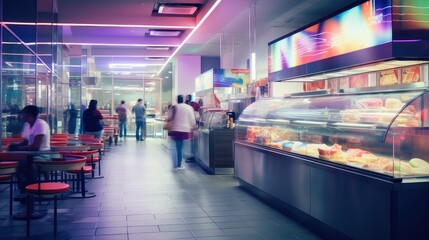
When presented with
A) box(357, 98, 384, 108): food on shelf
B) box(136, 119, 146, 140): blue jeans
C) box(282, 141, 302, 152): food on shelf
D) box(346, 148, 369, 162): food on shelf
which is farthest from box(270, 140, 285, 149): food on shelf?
box(136, 119, 146, 140): blue jeans

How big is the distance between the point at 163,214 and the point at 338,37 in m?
3.45

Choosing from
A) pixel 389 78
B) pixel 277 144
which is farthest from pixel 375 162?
pixel 389 78

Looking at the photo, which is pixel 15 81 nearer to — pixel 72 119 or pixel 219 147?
pixel 219 147

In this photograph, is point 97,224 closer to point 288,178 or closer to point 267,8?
point 288,178

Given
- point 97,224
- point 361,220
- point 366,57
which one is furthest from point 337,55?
point 97,224

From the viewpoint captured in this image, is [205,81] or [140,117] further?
[140,117]

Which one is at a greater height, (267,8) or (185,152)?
(267,8)

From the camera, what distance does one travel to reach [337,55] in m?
6.03

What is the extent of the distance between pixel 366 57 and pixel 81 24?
8642 mm

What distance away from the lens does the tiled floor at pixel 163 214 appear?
4.63m

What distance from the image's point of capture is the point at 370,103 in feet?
15.0

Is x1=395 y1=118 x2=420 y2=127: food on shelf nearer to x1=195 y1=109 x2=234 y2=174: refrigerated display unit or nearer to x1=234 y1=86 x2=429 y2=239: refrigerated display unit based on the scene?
x1=234 y1=86 x2=429 y2=239: refrigerated display unit

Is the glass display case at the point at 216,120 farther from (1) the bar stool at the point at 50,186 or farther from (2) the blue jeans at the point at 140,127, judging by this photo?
(2) the blue jeans at the point at 140,127

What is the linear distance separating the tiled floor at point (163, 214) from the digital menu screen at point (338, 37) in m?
2.39
